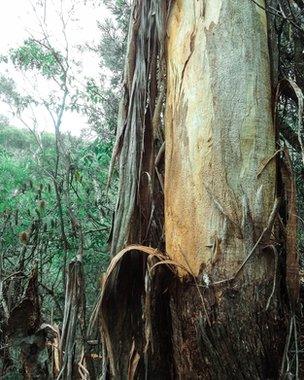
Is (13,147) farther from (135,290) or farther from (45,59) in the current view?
(135,290)

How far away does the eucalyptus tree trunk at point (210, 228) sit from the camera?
1.23m

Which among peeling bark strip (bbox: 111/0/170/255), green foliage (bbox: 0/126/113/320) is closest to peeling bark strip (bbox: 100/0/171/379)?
peeling bark strip (bbox: 111/0/170/255)

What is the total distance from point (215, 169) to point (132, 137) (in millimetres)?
491

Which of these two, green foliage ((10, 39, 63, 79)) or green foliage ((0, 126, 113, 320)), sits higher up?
green foliage ((10, 39, 63, 79))

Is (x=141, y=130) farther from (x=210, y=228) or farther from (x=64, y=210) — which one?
(x=64, y=210)

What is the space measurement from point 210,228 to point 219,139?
0.28 metres

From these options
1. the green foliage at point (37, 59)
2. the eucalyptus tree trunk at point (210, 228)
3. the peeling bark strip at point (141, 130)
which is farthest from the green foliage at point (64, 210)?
the eucalyptus tree trunk at point (210, 228)

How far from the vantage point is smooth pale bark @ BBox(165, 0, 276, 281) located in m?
1.30

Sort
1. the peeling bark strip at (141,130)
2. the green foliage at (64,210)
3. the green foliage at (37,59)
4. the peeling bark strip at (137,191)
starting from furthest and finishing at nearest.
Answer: the green foliage at (37,59) → the green foliage at (64,210) → the peeling bark strip at (141,130) → the peeling bark strip at (137,191)

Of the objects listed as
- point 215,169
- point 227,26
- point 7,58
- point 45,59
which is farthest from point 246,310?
point 7,58

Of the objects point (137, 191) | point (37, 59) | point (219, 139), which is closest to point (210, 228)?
point (219, 139)

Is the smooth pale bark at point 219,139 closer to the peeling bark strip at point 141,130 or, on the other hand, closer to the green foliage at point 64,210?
the peeling bark strip at point 141,130

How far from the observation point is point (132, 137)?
5.66ft

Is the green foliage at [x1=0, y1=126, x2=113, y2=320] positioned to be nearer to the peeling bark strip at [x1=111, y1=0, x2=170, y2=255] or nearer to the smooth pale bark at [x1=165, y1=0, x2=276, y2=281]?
the peeling bark strip at [x1=111, y1=0, x2=170, y2=255]
